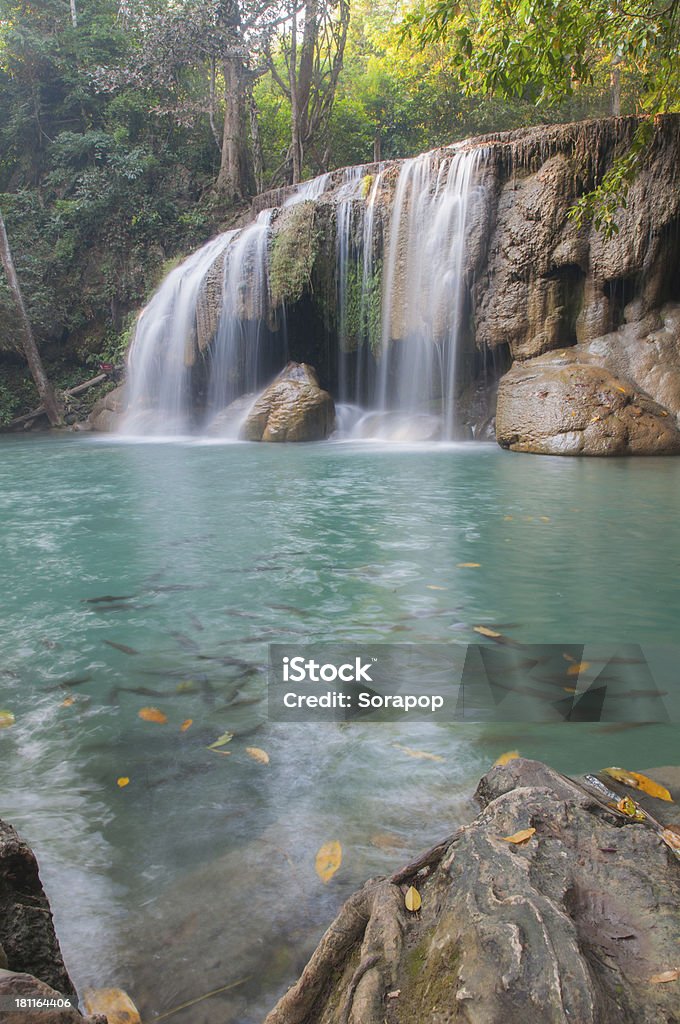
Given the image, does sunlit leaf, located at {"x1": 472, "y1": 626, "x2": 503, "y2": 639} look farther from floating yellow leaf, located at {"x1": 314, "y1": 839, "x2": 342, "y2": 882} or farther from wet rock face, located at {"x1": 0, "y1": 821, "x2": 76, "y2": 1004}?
wet rock face, located at {"x1": 0, "y1": 821, "x2": 76, "y2": 1004}

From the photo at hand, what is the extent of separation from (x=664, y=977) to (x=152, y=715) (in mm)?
1913

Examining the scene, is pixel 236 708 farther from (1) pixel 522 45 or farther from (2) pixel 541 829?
(1) pixel 522 45

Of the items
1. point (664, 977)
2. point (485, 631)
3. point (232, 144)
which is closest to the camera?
point (664, 977)

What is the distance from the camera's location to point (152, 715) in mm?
2537

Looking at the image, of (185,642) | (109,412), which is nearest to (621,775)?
(185,642)

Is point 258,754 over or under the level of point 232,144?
under

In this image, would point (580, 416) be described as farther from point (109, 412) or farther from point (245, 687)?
point (109, 412)

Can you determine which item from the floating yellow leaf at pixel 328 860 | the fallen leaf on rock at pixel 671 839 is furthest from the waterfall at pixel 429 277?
the fallen leaf on rock at pixel 671 839

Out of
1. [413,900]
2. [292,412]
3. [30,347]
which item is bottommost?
[413,900]

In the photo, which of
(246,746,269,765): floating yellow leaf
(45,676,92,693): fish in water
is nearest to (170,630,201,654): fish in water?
(45,676,92,693): fish in water

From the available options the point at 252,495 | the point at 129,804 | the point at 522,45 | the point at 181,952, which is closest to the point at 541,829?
the point at 181,952

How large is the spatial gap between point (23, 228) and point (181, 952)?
21682 mm

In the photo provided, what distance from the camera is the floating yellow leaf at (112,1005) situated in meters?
1.31

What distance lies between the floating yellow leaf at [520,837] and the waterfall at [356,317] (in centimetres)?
1224
